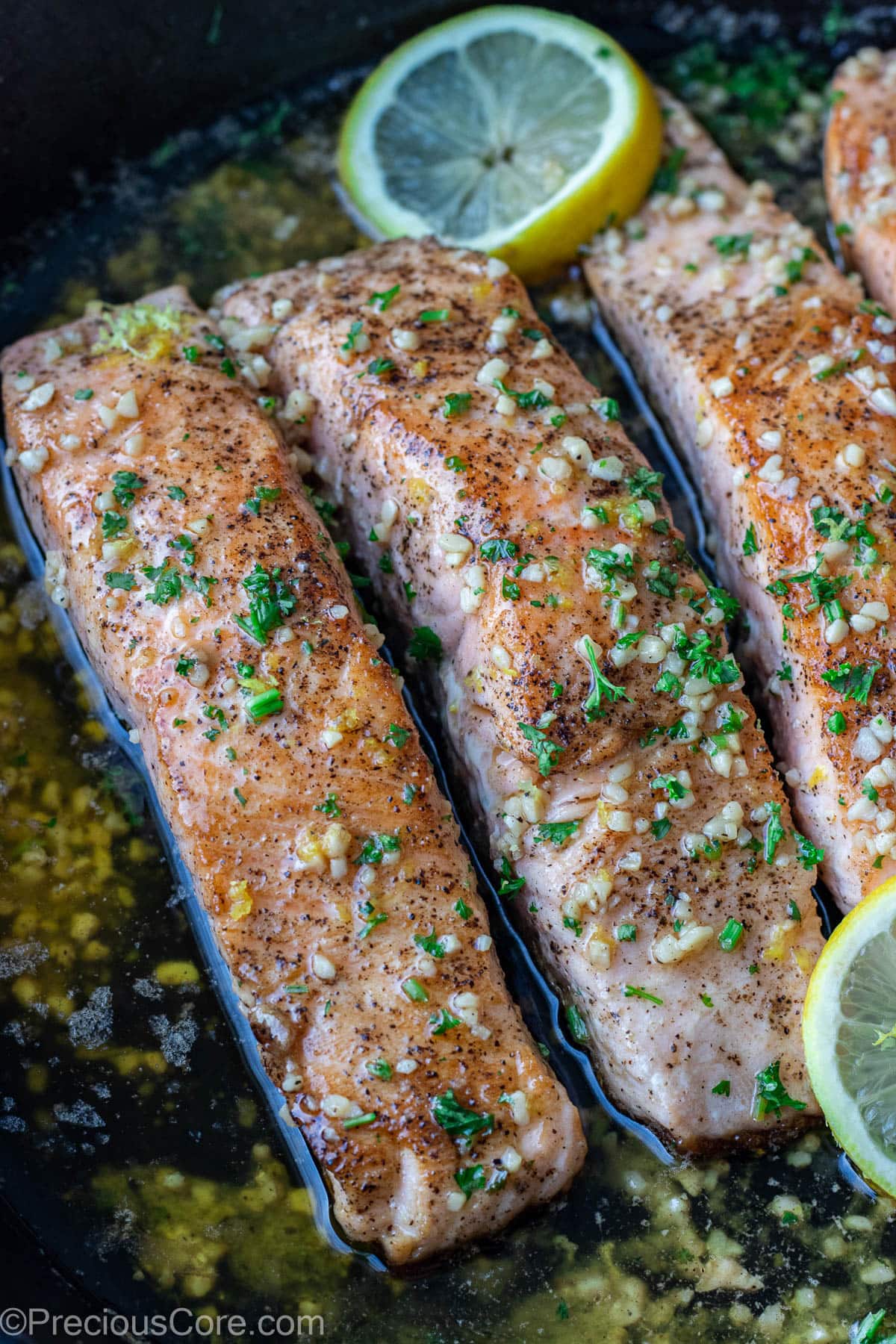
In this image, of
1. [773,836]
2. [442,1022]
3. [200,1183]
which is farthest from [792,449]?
[200,1183]

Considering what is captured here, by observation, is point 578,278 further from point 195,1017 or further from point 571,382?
point 195,1017

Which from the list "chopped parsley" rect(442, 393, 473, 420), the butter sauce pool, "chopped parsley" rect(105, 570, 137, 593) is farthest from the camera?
"chopped parsley" rect(442, 393, 473, 420)

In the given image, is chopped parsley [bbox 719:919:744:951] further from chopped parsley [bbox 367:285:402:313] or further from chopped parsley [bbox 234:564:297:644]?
chopped parsley [bbox 367:285:402:313]

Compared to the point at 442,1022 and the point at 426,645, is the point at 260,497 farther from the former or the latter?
the point at 442,1022

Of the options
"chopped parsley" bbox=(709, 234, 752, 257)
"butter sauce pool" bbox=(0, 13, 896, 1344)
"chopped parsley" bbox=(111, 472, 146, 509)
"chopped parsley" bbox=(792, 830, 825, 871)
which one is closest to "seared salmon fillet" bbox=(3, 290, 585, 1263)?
"chopped parsley" bbox=(111, 472, 146, 509)

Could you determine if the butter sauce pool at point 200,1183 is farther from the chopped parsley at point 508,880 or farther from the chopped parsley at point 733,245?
the chopped parsley at point 733,245

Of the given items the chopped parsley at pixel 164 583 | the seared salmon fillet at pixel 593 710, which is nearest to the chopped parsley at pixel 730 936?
the seared salmon fillet at pixel 593 710
